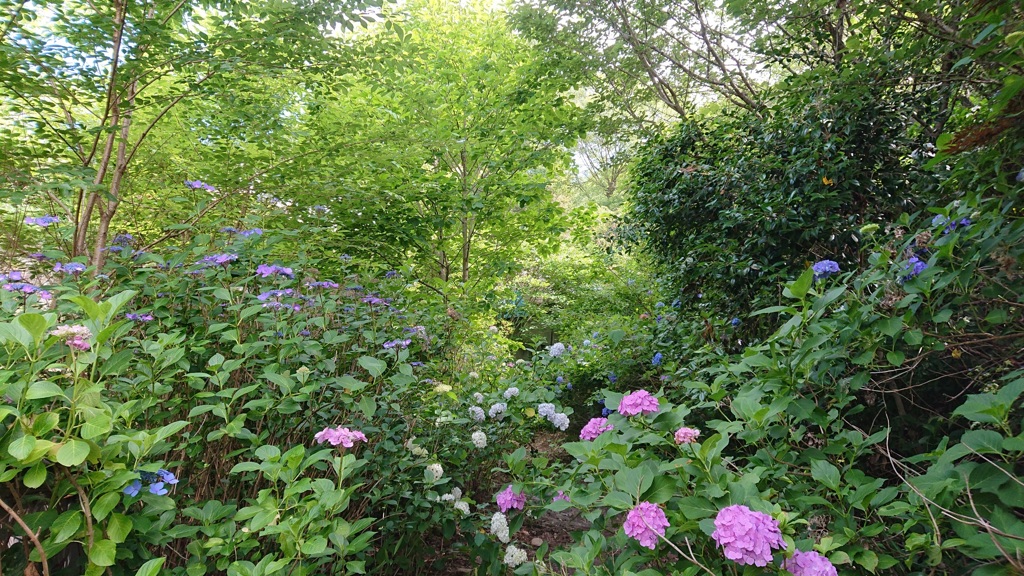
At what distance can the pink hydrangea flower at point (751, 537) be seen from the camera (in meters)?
0.83

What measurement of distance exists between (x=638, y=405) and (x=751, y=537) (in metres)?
0.45

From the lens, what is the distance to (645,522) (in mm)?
963

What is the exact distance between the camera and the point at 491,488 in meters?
2.50

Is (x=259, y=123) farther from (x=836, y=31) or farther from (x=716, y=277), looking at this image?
(x=836, y=31)

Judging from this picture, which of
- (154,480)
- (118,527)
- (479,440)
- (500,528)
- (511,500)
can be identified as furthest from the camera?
(479,440)

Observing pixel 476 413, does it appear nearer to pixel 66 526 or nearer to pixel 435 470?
pixel 435 470

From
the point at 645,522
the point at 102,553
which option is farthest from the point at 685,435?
the point at 102,553

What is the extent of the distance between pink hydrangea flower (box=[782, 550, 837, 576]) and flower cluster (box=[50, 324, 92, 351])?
1.50 meters

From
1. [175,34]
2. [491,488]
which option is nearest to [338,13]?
[175,34]

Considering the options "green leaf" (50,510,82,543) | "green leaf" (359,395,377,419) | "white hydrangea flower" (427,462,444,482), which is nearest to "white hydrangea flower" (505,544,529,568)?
"white hydrangea flower" (427,462,444,482)

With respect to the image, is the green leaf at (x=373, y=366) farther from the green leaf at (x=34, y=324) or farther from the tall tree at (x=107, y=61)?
the tall tree at (x=107, y=61)

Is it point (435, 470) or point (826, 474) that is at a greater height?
point (435, 470)

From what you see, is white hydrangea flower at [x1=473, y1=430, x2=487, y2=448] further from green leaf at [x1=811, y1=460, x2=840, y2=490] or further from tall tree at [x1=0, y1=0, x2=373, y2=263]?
tall tree at [x1=0, y1=0, x2=373, y2=263]

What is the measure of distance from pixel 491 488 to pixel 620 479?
163 cm
